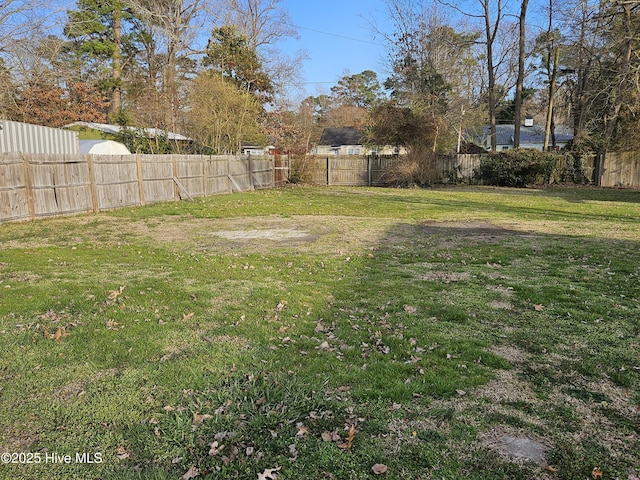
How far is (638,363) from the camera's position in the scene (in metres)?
3.29

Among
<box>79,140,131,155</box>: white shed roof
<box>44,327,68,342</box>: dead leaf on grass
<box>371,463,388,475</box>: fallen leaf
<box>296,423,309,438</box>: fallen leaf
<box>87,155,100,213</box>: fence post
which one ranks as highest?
<box>79,140,131,155</box>: white shed roof

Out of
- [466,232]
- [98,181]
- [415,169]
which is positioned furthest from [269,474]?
[415,169]

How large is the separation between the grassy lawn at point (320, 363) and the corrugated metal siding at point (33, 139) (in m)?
7.04

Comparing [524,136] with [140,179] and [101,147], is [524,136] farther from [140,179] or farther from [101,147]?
[140,179]

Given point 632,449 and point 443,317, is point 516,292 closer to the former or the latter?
point 443,317

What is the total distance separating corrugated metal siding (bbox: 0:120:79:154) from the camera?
12.4 metres

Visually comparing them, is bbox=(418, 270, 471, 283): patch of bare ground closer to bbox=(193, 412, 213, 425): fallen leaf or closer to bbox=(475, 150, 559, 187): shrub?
bbox=(193, 412, 213, 425): fallen leaf

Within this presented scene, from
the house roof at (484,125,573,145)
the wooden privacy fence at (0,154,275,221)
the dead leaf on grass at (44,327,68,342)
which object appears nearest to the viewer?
the dead leaf on grass at (44,327,68,342)

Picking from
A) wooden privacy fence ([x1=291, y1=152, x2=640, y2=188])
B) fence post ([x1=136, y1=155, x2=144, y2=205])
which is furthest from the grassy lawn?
wooden privacy fence ([x1=291, y1=152, x2=640, y2=188])

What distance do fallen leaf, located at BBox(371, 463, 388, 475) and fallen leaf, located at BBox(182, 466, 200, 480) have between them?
0.88 meters

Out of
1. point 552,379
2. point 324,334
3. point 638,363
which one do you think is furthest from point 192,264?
point 638,363

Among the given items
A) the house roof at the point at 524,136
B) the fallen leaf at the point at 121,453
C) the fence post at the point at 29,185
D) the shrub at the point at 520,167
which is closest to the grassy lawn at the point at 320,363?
the fallen leaf at the point at 121,453

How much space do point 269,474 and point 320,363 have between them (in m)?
1.22

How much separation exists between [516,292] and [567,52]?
23.5 metres
